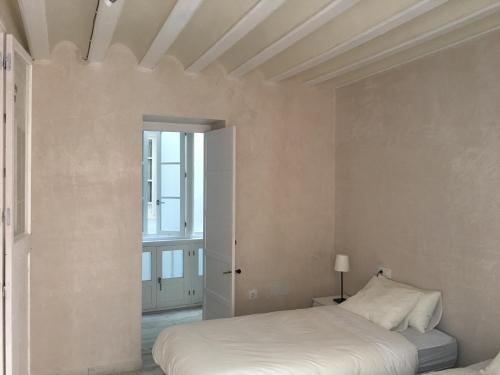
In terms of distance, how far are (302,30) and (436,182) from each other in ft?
5.28

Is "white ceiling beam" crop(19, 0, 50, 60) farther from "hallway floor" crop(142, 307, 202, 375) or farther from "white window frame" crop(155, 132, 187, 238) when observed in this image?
"hallway floor" crop(142, 307, 202, 375)

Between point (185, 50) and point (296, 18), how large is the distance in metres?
1.22

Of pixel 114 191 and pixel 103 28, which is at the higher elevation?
pixel 103 28

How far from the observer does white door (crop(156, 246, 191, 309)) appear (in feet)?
18.3

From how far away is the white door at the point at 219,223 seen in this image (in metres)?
3.88

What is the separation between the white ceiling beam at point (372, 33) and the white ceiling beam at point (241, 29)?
73 centimetres

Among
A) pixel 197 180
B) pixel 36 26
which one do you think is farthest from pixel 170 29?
pixel 197 180

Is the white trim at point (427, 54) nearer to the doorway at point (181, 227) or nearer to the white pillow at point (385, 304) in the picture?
the doorway at point (181, 227)

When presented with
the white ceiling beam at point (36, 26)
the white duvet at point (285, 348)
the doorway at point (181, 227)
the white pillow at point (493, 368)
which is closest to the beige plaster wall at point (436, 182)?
the white pillow at point (493, 368)

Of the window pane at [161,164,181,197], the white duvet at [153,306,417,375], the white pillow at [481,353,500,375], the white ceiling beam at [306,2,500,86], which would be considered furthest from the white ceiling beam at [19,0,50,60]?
the white pillow at [481,353,500,375]

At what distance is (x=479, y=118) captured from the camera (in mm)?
2990

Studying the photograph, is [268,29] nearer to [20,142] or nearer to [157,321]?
[20,142]

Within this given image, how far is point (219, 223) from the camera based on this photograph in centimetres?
417

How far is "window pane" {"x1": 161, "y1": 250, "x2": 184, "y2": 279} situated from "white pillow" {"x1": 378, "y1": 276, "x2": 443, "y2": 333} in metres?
3.22
